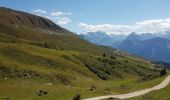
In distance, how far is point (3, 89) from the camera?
70125 mm

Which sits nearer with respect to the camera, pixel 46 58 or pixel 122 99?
pixel 122 99

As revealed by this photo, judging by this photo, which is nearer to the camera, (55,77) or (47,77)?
(47,77)

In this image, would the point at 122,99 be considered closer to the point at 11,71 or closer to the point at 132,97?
the point at 132,97

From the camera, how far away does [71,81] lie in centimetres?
9950

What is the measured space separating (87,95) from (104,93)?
5036 mm

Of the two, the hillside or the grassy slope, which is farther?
the grassy slope

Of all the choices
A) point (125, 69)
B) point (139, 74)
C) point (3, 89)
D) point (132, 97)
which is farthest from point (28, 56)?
point (139, 74)

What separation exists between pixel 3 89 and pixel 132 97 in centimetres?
2553

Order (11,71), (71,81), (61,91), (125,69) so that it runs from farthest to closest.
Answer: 1. (125,69)
2. (71,81)
3. (11,71)
4. (61,91)

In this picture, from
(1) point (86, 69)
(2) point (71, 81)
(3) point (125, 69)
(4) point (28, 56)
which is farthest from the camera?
(3) point (125, 69)

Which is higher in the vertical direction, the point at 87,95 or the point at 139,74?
the point at 87,95

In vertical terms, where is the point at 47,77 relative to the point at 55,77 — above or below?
above

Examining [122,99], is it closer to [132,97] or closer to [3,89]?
[132,97]

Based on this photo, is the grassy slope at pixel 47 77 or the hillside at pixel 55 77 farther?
the grassy slope at pixel 47 77
